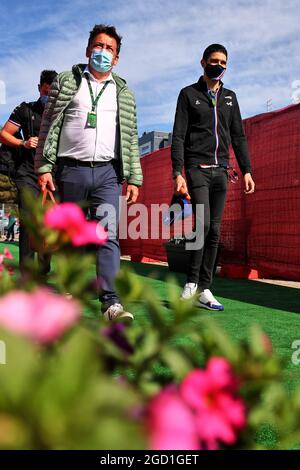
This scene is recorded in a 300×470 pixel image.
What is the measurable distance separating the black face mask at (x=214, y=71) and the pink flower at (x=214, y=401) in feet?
12.4

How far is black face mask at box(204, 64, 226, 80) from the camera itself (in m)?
3.96

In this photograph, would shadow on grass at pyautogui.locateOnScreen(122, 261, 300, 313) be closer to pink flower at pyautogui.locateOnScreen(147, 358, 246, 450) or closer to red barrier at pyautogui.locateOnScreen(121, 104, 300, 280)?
red barrier at pyautogui.locateOnScreen(121, 104, 300, 280)

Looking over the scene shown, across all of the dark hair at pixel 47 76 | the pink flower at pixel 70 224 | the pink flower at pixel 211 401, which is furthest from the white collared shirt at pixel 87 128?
the pink flower at pixel 211 401

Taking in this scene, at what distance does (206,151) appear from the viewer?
156 inches

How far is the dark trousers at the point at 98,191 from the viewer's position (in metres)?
3.07

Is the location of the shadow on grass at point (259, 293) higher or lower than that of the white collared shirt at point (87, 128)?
lower

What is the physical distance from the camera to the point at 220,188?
3.97m

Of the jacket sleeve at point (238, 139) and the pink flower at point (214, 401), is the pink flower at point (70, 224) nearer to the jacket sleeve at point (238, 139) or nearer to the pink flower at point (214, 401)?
the pink flower at point (214, 401)

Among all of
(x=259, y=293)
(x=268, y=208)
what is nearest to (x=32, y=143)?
(x=259, y=293)

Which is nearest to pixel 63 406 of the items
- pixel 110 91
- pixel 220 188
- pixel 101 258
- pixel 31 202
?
pixel 31 202

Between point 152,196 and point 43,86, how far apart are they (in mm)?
6525

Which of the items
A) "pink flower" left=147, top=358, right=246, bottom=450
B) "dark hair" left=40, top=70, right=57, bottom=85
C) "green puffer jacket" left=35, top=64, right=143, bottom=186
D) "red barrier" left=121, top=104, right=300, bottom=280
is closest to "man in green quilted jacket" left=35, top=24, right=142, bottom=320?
"green puffer jacket" left=35, top=64, right=143, bottom=186

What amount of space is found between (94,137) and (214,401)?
2.75 meters

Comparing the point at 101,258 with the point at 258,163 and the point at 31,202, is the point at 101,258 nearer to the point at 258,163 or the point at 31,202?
the point at 31,202
